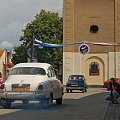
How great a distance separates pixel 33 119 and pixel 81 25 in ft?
137

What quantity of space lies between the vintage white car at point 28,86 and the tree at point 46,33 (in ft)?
169

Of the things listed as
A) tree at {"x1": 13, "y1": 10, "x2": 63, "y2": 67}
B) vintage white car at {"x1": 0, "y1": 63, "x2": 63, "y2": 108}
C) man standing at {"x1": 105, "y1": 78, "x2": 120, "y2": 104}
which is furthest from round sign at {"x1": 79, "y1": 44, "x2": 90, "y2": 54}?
vintage white car at {"x1": 0, "y1": 63, "x2": 63, "y2": 108}

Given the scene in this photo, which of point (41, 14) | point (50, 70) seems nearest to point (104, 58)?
point (41, 14)

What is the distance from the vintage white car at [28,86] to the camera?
19.2 meters

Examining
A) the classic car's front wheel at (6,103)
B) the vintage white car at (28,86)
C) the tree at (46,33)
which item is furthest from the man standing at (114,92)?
the tree at (46,33)

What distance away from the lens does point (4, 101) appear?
19.8 meters

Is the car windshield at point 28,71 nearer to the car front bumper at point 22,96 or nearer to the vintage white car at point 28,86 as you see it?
the vintage white car at point 28,86

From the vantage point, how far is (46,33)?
74.8 metres

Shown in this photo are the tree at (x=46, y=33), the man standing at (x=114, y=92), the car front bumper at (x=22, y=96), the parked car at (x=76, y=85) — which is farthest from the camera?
the tree at (x=46, y=33)

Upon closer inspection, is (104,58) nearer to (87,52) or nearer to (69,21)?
(87,52)

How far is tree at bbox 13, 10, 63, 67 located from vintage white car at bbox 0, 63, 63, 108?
169 ft

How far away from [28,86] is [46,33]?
55.9m

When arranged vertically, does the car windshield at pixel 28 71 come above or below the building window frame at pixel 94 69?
below

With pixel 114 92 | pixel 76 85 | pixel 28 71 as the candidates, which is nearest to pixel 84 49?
pixel 76 85
